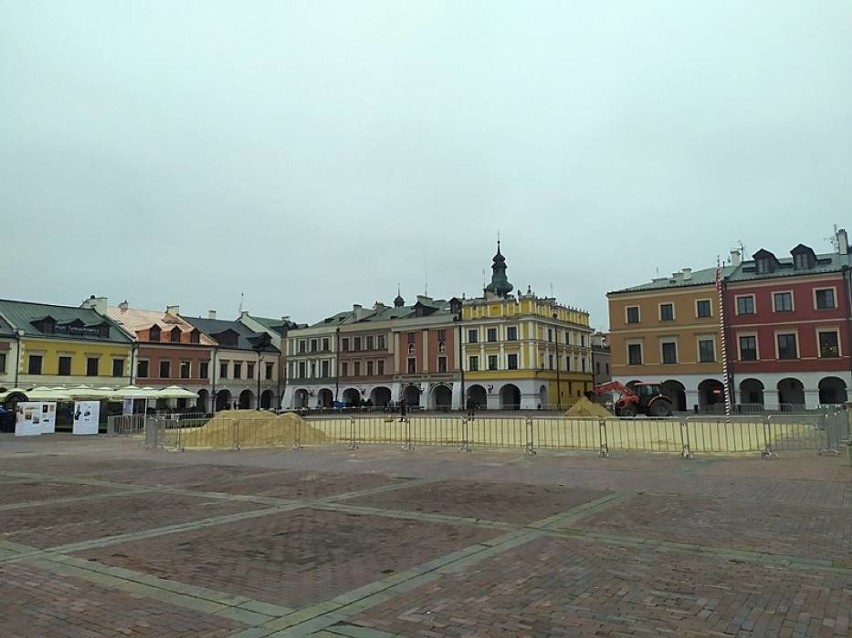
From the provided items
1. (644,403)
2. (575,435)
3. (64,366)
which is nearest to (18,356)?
(64,366)

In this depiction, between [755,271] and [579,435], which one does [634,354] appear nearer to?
[755,271]

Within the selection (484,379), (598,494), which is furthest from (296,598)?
(484,379)

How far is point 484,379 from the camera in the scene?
6512 centimetres

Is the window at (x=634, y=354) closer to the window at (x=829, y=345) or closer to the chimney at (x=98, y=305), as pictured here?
the window at (x=829, y=345)

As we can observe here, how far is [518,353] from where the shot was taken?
63.4 meters

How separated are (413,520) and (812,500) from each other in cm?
673

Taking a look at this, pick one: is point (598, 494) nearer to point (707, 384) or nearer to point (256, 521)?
point (256, 521)

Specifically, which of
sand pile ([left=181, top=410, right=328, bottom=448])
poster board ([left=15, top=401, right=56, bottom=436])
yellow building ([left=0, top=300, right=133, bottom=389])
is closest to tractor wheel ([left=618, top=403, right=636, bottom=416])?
sand pile ([left=181, top=410, right=328, bottom=448])

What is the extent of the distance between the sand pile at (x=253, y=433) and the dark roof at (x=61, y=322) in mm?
36745

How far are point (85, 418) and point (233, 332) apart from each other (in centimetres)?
3630

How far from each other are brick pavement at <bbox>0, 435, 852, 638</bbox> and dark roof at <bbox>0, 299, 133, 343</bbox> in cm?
4609

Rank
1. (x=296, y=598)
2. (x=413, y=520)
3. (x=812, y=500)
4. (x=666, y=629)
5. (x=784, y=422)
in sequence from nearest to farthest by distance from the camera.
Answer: (x=666, y=629) < (x=296, y=598) < (x=413, y=520) < (x=812, y=500) < (x=784, y=422)

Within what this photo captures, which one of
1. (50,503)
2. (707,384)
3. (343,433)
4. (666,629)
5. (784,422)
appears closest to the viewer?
(666,629)

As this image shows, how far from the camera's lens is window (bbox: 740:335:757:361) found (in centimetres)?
5222
